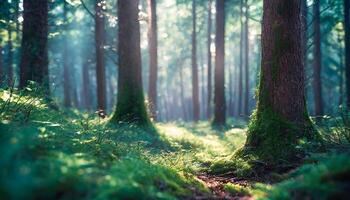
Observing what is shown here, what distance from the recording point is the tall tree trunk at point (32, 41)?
13242 mm

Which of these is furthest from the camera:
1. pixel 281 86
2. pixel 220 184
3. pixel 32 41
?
pixel 32 41

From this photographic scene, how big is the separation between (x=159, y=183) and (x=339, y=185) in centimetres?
250

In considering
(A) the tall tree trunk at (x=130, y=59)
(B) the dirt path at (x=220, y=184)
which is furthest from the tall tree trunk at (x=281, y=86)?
(A) the tall tree trunk at (x=130, y=59)

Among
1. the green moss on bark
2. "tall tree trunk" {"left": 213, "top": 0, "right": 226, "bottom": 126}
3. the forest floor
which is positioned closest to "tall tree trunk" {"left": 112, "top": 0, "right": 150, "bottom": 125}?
the green moss on bark

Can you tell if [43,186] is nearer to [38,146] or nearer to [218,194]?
[38,146]

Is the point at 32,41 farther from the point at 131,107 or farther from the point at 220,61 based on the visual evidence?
the point at 220,61

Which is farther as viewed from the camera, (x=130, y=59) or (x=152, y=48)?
(x=152, y=48)

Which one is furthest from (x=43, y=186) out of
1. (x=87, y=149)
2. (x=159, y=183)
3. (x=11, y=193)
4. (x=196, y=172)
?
(x=196, y=172)

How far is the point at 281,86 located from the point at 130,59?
687 cm

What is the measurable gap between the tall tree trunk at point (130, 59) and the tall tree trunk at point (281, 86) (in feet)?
19.5

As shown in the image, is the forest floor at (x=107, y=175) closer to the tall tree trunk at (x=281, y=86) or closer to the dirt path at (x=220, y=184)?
the dirt path at (x=220, y=184)

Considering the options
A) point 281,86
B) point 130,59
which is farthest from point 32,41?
point 281,86

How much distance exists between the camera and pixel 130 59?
14266 mm

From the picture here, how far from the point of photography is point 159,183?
588 cm
